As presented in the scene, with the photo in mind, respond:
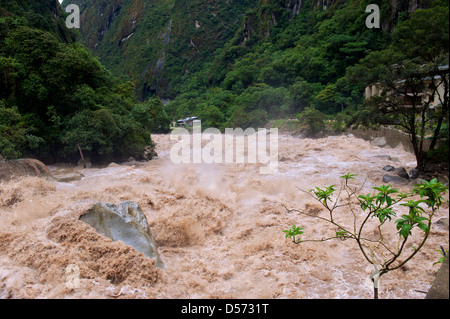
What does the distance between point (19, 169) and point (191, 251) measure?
272 inches

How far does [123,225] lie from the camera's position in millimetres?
5277

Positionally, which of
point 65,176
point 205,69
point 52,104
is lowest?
point 65,176

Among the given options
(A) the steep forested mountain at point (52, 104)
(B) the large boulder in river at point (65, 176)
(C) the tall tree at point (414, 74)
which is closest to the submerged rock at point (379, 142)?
(C) the tall tree at point (414, 74)

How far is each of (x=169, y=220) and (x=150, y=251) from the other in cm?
167

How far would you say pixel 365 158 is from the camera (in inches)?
492

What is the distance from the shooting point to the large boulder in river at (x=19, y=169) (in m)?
8.75

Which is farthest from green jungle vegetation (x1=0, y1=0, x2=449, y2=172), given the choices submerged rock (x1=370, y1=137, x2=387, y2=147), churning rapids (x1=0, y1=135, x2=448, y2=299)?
churning rapids (x1=0, y1=135, x2=448, y2=299)

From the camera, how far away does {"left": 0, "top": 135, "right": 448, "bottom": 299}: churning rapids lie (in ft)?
14.1

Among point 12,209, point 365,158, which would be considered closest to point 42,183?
point 12,209

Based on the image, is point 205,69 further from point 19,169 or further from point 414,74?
point 414,74

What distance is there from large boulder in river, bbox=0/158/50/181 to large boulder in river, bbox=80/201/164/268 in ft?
16.3

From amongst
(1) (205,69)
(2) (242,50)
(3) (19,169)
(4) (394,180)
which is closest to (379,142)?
(4) (394,180)

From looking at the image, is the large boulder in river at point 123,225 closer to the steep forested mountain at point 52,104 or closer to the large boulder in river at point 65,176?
the large boulder in river at point 65,176
